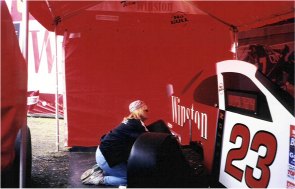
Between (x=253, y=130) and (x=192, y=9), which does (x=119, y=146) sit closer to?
(x=253, y=130)

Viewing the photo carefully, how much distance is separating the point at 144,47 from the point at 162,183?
4.35m

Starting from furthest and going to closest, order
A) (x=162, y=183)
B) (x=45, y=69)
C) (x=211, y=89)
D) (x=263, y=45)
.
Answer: (x=45, y=69)
(x=263, y=45)
(x=211, y=89)
(x=162, y=183)

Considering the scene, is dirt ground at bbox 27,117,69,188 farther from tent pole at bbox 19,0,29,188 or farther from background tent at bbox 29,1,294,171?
tent pole at bbox 19,0,29,188

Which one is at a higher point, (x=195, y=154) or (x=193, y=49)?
(x=193, y=49)

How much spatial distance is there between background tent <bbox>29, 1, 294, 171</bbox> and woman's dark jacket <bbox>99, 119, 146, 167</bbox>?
8.37 feet

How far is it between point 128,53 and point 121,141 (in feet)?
9.71

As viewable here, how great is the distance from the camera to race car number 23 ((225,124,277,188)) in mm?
2863

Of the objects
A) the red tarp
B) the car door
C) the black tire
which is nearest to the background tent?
the red tarp

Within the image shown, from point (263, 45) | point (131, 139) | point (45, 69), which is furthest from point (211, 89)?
point (45, 69)

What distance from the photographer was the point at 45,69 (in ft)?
35.8

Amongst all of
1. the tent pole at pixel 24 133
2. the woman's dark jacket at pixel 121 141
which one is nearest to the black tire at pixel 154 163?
the tent pole at pixel 24 133

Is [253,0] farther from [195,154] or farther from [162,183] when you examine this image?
[162,183]

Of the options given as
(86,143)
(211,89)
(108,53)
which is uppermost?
(108,53)

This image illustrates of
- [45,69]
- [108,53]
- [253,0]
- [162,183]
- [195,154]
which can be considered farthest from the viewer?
[45,69]
